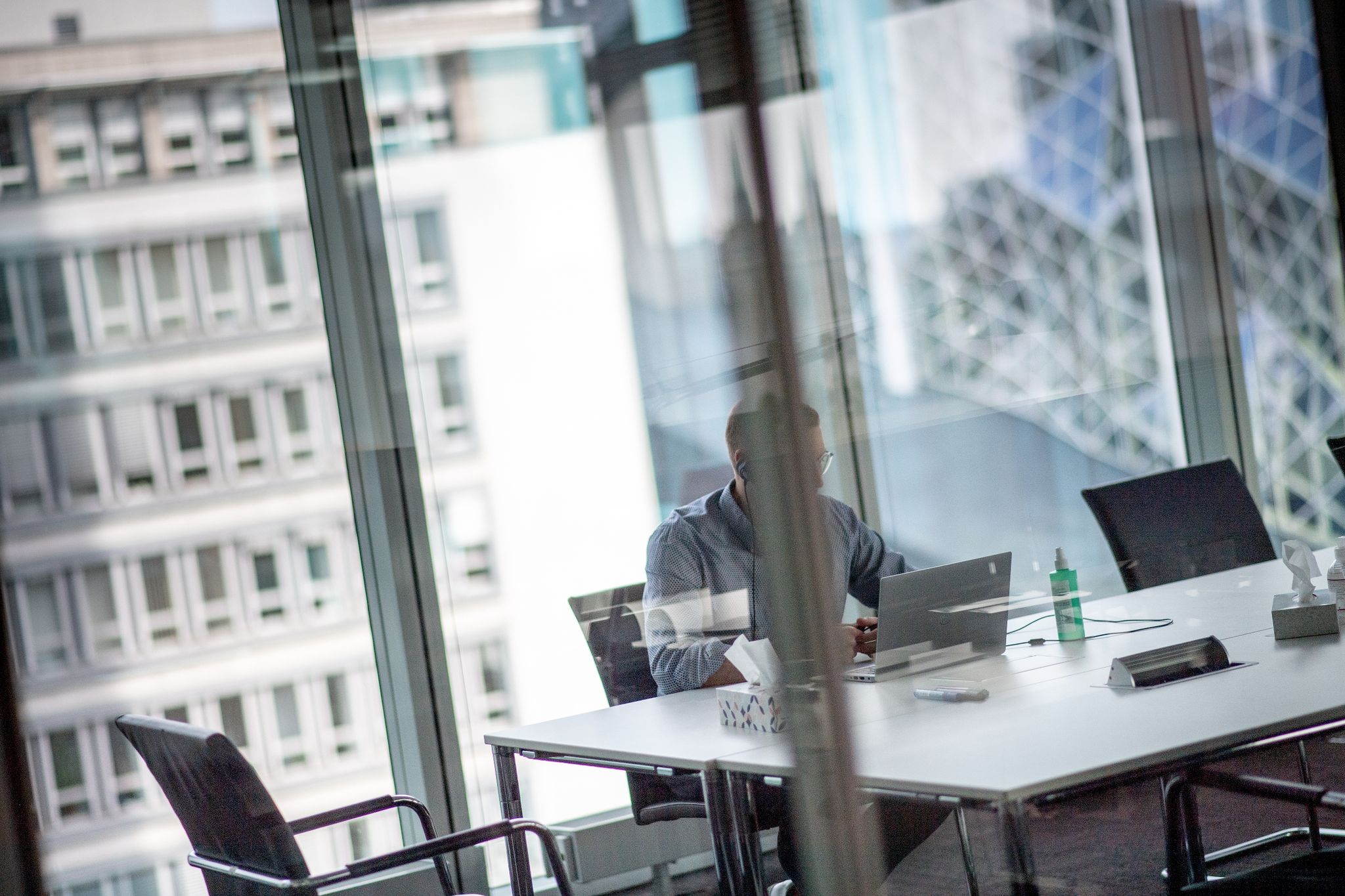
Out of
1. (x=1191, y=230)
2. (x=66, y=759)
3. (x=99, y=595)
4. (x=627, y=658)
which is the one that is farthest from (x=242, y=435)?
(x=1191, y=230)

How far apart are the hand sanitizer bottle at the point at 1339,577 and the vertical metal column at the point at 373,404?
86.3 inches

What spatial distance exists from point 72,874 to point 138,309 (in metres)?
1.29

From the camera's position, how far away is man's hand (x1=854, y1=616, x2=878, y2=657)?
239 centimetres

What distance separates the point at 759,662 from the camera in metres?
2.18

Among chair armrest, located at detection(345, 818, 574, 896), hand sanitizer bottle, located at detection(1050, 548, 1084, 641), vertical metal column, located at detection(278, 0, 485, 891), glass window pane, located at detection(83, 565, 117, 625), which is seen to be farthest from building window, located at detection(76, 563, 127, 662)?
hand sanitizer bottle, located at detection(1050, 548, 1084, 641)

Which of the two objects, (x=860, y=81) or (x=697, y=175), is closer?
(x=697, y=175)

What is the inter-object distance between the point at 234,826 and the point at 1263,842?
1.89 m

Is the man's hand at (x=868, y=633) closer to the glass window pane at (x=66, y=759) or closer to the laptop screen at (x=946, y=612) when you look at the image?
the laptop screen at (x=946, y=612)

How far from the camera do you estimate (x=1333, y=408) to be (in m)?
4.32

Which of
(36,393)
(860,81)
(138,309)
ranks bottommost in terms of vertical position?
(36,393)

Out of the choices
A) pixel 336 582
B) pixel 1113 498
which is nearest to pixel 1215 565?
pixel 1113 498

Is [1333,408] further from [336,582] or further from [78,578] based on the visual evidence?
[78,578]

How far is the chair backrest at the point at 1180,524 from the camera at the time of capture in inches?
130

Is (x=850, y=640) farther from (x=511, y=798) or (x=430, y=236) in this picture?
(x=430, y=236)
